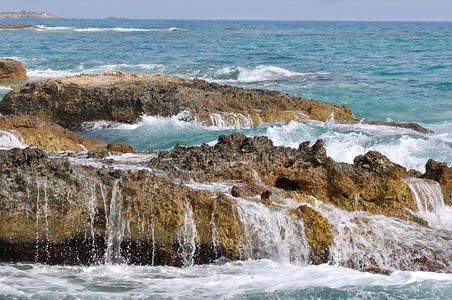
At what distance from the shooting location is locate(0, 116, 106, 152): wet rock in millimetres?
8977

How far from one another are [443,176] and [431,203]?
1.91 ft

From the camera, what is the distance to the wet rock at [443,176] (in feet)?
24.1

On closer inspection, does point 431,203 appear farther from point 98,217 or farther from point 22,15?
point 22,15

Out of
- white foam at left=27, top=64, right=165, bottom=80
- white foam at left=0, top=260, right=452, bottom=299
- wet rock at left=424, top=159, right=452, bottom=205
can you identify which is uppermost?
white foam at left=27, top=64, right=165, bottom=80

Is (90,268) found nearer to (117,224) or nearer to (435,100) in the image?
(117,224)

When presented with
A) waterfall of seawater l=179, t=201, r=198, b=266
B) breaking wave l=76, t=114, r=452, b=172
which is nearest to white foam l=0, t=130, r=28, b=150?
breaking wave l=76, t=114, r=452, b=172

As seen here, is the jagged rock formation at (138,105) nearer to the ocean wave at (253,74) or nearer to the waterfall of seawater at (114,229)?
the waterfall of seawater at (114,229)

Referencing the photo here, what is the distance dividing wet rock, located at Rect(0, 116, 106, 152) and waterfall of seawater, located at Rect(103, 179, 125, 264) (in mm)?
3580

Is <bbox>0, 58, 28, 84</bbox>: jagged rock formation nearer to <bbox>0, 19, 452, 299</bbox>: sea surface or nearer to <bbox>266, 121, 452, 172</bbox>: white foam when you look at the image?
<bbox>0, 19, 452, 299</bbox>: sea surface

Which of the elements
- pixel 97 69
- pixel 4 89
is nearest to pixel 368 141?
pixel 4 89

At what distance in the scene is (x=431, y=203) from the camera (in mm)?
7023

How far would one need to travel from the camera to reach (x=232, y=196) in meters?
6.16

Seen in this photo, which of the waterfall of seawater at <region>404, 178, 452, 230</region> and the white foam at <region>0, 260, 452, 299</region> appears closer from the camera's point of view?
the white foam at <region>0, 260, 452, 299</region>

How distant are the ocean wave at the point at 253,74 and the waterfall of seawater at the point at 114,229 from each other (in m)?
17.8
